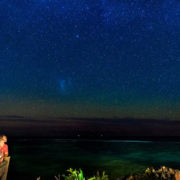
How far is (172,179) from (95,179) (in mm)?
2623

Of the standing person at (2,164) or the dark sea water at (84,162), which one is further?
the dark sea water at (84,162)

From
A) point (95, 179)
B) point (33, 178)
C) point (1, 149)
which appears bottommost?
→ point (33, 178)

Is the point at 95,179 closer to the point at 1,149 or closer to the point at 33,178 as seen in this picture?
the point at 1,149

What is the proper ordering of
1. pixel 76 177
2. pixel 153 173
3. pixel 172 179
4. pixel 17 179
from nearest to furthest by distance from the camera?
pixel 172 179 → pixel 153 173 → pixel 76 177 → pixel 17 179

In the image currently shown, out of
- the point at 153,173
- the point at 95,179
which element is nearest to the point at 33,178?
the point at 95,179

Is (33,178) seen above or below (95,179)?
below

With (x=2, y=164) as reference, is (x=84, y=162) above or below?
below

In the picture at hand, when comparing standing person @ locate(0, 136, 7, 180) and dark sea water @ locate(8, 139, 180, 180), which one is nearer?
standing person @ locate(0, 136, 7, 180)

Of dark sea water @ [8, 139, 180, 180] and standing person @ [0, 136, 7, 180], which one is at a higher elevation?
standing person @ [0, 136, 7, 180]

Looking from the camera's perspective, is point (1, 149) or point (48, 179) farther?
point (48, 179)

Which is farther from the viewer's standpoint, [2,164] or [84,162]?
[84,162]

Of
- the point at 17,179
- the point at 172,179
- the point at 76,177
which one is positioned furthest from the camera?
the point at 17,179

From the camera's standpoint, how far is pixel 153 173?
272 inches

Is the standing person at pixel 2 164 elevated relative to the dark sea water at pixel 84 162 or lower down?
elevated
